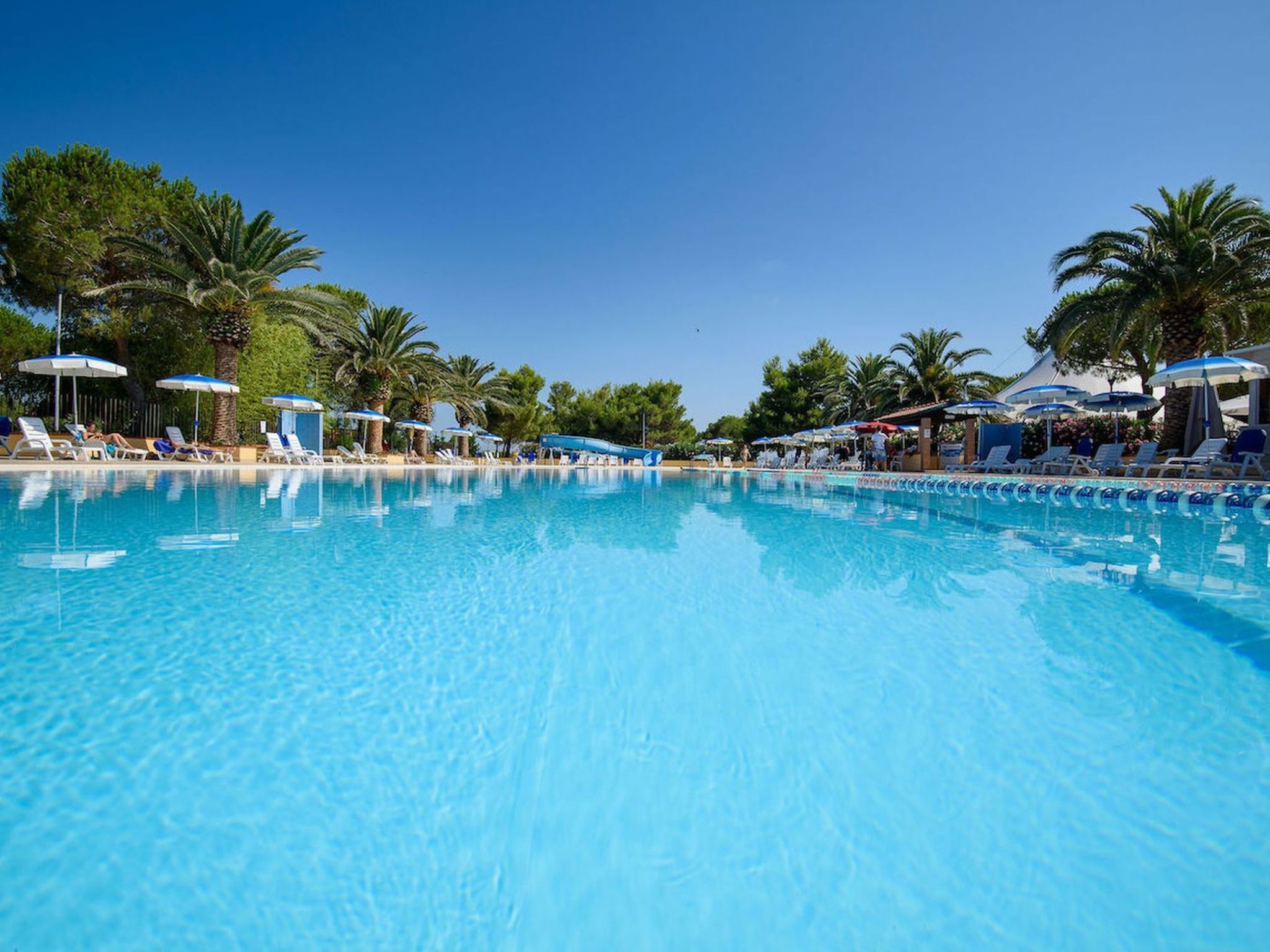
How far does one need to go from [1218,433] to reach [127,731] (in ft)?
68.0

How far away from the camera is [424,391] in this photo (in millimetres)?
30438

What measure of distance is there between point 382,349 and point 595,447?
15206 mm

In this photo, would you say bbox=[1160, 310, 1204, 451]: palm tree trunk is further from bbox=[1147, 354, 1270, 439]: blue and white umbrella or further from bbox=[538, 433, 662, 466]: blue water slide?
bbox=[538, 433, 662, 466]: blue water slide

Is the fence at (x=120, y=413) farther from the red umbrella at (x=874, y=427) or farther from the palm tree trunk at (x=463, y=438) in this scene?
the red umbrella at (x=874, y=427)

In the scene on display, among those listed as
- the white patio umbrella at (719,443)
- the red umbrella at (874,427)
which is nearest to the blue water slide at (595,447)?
the white patio umbrella at (719,443)

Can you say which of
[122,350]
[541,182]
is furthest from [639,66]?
[122,350]

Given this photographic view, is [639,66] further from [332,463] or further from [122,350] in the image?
[122,350]

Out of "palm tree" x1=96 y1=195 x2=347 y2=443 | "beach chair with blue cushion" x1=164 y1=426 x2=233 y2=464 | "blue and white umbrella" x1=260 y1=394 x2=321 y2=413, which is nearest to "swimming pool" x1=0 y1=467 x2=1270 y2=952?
"beach chair with blue cushion" x1=164 y1=426 x2=233 y2=464

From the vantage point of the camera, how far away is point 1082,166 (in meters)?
16.1

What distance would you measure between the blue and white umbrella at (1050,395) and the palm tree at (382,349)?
23680 millimetres

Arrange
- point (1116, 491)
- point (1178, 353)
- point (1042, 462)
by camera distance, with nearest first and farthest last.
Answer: point (1116, 491) < point (1178, 353) < point (1042, 462)

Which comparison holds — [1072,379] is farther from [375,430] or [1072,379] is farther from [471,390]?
[375,430]

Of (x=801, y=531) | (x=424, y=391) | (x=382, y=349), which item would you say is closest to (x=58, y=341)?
(x=382, y=349)

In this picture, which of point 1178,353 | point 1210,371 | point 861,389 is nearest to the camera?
point 1210,371
